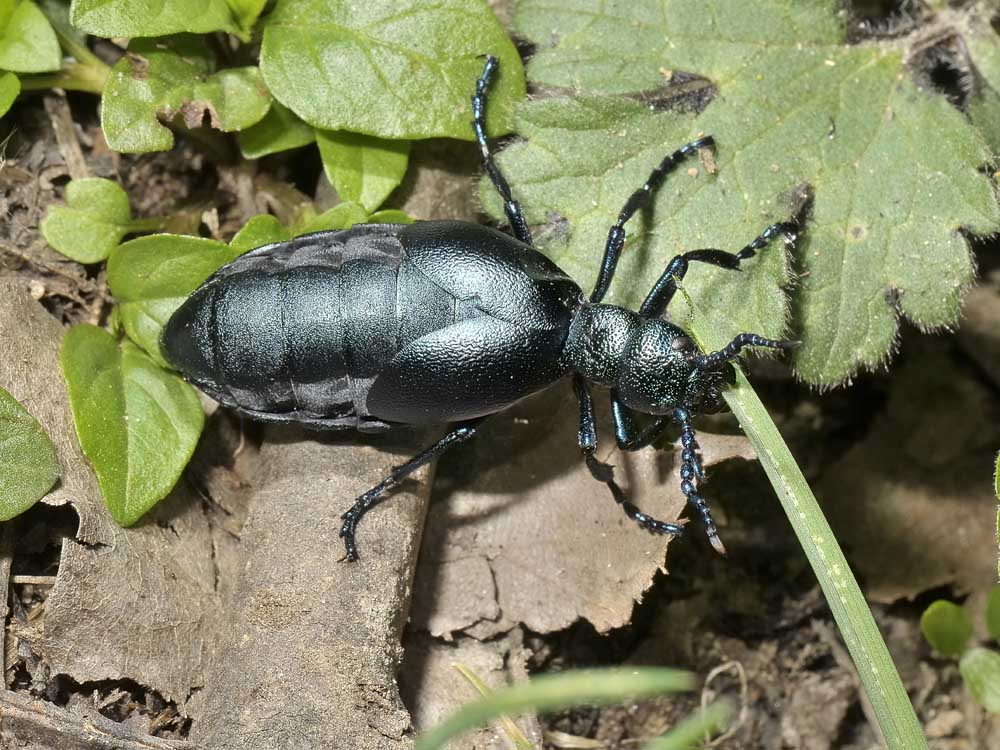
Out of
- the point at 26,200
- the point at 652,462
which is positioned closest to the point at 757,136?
the point at 652,462

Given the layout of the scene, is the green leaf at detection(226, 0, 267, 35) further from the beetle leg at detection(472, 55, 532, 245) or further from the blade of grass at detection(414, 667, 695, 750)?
the blade of grass at detection(414, 667, 695, 750)

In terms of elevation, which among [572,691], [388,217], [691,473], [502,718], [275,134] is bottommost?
[502,718]

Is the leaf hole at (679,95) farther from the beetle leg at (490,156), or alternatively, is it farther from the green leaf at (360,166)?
the green leaf at (360,166)

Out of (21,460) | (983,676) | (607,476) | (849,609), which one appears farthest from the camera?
(983,676)

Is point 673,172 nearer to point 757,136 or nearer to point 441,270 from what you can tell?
point 757,136

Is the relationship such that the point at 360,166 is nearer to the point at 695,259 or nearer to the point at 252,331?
the point at 252,331

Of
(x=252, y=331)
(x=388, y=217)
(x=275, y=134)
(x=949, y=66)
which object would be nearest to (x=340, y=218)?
(x=388, y=217)

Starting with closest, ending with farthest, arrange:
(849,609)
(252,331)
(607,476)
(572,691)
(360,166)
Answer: (572,691), (849,609), (252,331), (607,476), (360,166)
